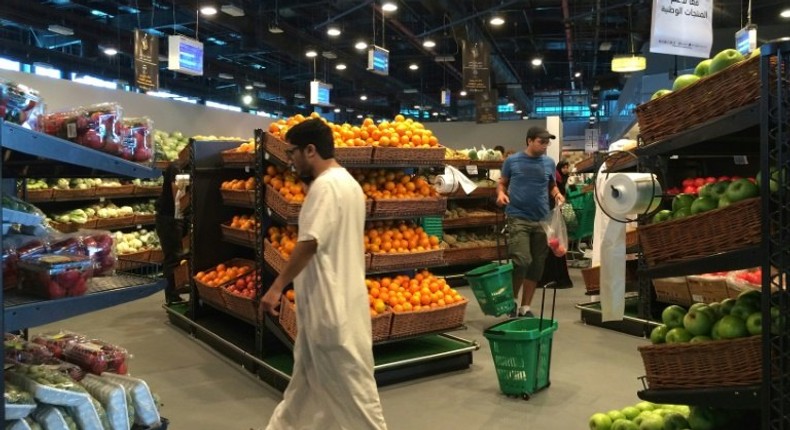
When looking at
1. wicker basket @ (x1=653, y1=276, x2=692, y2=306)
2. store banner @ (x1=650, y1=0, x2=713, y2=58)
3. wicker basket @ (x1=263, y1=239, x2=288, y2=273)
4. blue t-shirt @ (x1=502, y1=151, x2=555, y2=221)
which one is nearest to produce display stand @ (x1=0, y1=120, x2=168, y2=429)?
wicker basket @ (x1=263, y1=239, x2=288, y2=273)

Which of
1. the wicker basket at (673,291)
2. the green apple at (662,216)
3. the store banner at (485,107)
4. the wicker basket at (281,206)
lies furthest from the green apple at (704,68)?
the store banner at (485,107)

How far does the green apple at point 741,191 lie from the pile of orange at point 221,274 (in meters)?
4.57

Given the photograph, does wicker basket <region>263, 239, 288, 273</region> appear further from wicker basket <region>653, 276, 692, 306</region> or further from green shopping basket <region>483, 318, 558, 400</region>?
wicker basket <region>653, 276, 692, 306</region>

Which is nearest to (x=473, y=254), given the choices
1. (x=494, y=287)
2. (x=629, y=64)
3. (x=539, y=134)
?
(x=494, y=287)

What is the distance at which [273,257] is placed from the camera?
5.02 m

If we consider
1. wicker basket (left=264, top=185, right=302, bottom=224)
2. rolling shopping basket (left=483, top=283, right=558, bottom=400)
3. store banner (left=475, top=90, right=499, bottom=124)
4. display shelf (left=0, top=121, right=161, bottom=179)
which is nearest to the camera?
display shelf (left=0, top=121, right=161, bottom=179)

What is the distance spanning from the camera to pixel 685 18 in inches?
248

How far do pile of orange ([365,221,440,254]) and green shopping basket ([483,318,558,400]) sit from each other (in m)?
1.16

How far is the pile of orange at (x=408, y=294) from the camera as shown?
16.2ft

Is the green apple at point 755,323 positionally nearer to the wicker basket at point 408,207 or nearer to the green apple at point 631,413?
the green apple at point 631,413

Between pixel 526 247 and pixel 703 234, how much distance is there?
425 cm

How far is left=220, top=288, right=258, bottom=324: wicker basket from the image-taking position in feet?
17.4

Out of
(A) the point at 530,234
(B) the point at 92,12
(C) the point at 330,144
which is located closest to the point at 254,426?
(C) the point at 330,144

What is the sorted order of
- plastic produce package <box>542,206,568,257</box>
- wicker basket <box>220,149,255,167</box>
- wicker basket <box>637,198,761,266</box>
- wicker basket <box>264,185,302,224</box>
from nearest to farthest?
wicker basket <box>637,198,761,266</box> → wicker basket <box>264,185,302,224</box> → wicker basket <box>220,149,255,167</box> → plastic produce package <box>542,206,568,257</box>
